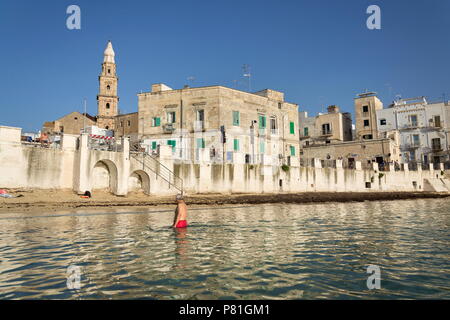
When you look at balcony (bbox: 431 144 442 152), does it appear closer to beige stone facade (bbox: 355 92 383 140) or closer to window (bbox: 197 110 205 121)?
beige stone facade (bbox: 355 92 383 140)

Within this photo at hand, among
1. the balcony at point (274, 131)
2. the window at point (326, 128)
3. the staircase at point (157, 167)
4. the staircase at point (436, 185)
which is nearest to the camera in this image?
the staircase at point (157, 167)

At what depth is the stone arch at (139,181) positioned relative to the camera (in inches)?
1038

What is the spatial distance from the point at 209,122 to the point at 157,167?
12013 mm

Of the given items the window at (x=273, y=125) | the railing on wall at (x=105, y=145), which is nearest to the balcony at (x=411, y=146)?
the window at (x=273, y=125)

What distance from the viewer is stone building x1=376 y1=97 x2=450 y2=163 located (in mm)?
51531

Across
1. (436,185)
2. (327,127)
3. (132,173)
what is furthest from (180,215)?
(327,127)

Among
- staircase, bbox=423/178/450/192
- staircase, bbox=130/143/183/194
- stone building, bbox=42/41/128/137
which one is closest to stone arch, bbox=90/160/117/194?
staircase, bbox=130/143/183/194

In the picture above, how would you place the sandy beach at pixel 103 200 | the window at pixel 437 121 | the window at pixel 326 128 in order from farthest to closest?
the window at pixel 326 128
the window at pixel 437 121
the sandy beach at pixel 103 200

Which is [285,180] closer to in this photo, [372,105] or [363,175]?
[363,175]

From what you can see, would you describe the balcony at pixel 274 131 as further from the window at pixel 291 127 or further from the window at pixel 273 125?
the window at pixel 291 127

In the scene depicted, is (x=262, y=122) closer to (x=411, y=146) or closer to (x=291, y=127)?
(x=291, y=127)

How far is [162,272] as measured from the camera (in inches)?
228

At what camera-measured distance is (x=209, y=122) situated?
122 feet

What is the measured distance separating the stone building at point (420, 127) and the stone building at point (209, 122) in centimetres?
2450
